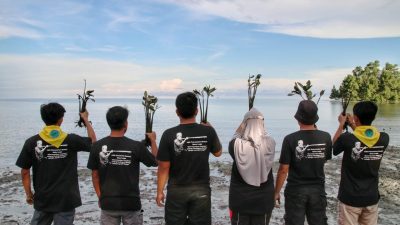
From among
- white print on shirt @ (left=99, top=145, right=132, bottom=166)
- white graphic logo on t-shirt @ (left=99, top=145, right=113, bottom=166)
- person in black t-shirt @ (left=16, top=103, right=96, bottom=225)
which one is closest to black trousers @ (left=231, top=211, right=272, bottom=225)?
white print on shirt @ (left=99, top=145, right=132, bottom=166)

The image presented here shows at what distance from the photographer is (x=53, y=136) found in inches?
193

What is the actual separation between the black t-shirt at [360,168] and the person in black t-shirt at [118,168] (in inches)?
105

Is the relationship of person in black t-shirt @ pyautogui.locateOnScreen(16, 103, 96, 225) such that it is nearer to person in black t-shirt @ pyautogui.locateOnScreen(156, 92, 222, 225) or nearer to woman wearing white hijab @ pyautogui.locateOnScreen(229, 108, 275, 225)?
person in black t-shirt @ pyautogui.locateOnScreen(156, 92, 222, 225)

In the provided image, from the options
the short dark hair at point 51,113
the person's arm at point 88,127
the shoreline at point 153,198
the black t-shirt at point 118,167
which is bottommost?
the shoreline at point 153,198

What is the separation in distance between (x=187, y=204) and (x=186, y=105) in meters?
1.27

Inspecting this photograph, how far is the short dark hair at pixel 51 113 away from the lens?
16.1ft

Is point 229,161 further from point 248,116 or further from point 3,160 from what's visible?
point 248,116

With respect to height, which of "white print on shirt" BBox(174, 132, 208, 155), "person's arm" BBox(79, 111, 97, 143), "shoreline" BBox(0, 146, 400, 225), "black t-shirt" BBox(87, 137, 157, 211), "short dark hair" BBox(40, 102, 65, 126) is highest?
"short dark hair" BBox(40, 102, 65, 126)

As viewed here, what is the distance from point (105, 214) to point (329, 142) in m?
3.12

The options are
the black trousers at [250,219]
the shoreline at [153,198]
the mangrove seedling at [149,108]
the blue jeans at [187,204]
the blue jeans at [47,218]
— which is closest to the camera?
the blue jeans at [187,204]

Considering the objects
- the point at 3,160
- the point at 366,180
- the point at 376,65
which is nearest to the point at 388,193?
the point at 366,180

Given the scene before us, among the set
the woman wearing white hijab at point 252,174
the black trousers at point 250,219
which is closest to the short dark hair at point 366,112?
the woman wearing white hijab at point 252,174

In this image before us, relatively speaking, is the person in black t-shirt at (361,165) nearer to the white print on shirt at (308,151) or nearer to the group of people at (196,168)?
the group of people at (196,168)

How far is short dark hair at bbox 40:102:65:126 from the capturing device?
4.91 meters
